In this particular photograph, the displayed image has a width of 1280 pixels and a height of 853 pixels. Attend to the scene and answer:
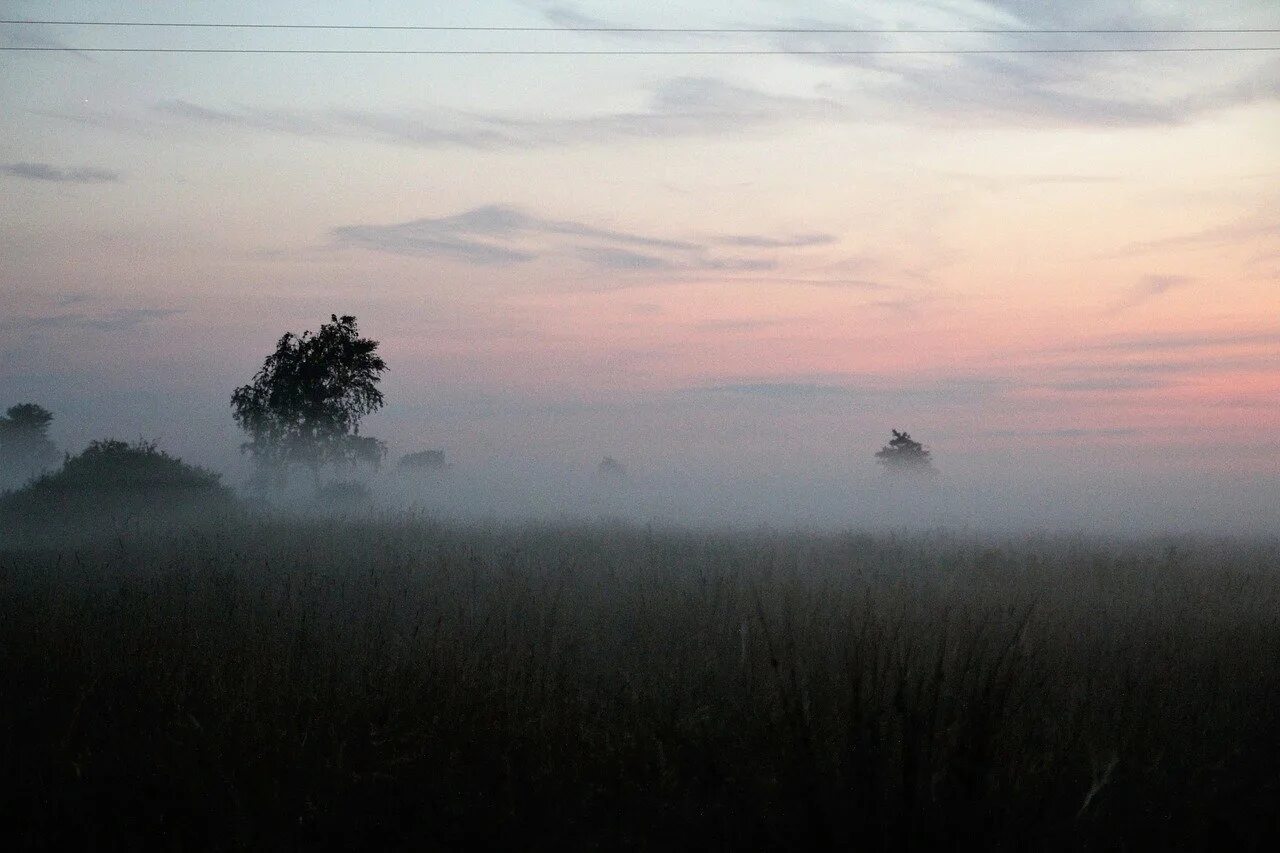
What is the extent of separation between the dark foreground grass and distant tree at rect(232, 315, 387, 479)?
26.3 m

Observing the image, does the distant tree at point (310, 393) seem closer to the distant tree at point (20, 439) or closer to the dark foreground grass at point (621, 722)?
the dark foreground grass at point (621, 722)

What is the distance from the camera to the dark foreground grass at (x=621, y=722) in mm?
4047

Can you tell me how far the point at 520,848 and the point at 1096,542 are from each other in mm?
19909

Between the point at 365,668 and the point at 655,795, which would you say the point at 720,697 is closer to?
the point at 655,795

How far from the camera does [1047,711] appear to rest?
557cm

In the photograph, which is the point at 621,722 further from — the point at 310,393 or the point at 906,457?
the point at 906,457

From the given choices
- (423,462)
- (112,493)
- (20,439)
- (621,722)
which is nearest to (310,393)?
(112,493)

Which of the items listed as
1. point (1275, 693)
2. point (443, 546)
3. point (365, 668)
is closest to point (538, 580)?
point (443, 546)

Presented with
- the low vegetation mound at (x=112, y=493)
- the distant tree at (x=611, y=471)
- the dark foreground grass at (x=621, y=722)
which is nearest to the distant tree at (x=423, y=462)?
the distant tree at (x=611, y=471)

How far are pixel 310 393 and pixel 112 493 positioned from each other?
10013 millimetres

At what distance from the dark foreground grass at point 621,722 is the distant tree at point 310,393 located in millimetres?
26325

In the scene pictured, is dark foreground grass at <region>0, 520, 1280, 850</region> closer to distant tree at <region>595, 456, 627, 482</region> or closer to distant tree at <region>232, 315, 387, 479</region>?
distant tree at <region>232, 315, 387, 479</region>

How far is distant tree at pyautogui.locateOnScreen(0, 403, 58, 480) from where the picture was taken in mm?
73188

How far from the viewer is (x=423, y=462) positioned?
77.2m
